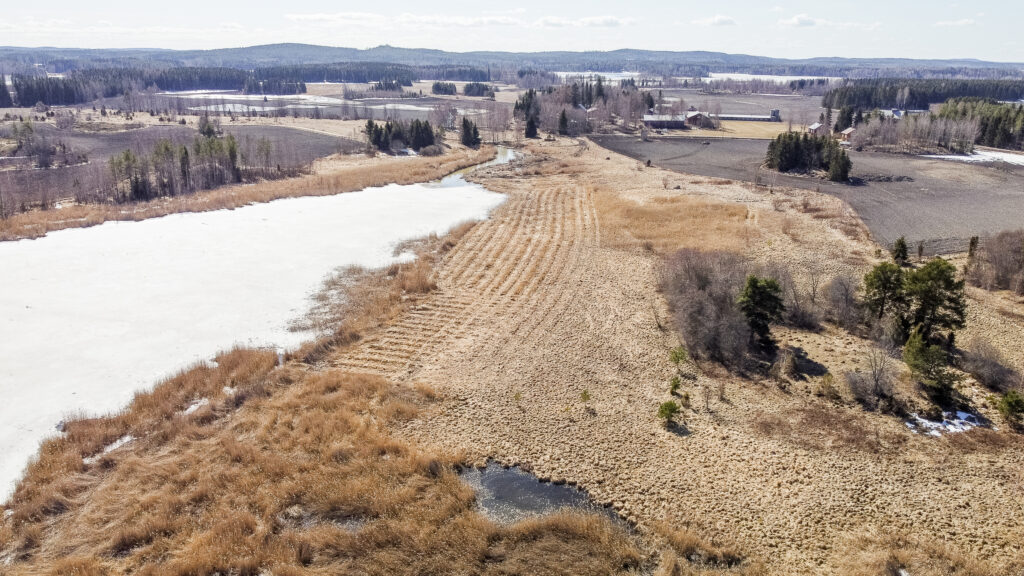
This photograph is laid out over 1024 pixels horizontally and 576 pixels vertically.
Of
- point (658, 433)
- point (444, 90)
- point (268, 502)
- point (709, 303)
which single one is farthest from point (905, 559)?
point (444, 90)

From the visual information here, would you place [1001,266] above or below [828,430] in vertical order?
above

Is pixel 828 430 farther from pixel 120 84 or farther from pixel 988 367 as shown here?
pixel 120 84

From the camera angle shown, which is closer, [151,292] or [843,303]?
[843,303]

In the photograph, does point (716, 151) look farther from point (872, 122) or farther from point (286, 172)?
point (286, 172)

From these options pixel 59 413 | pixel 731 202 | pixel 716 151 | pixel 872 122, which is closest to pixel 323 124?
pixel 716 151

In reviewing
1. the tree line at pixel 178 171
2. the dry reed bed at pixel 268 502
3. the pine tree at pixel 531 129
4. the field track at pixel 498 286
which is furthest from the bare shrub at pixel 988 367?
the pine tree at pixel 531 129

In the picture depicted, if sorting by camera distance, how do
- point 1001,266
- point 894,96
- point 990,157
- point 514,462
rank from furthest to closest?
1. point 894,96
2. point 990,157
3. point 1001,266
4. point 514,462

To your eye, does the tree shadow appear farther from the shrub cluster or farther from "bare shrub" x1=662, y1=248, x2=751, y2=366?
the shrub cluster
